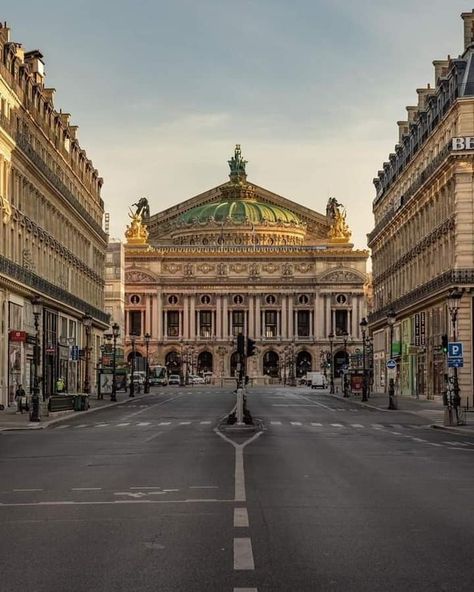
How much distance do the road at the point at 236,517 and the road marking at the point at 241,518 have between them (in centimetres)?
3

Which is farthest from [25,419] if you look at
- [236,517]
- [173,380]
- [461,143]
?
[173,380]

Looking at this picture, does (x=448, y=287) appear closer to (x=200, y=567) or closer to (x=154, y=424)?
(x=154, y=424)

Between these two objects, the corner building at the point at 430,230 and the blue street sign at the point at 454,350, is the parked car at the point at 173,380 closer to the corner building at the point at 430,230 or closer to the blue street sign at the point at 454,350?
the corner building at the point at 430,230

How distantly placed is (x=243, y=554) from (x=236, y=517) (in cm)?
338

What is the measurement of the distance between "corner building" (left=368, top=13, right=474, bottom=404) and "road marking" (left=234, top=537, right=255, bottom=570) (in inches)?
2260

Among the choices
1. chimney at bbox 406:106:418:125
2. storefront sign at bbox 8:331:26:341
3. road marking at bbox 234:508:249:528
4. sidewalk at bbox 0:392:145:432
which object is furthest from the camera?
chimney at bbox 406:106:418:125

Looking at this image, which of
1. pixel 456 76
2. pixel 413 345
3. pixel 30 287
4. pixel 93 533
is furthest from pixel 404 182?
pixel 93 533

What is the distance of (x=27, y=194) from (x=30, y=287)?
5874 mm

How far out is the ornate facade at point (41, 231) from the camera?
211 feet

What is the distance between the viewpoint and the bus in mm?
166000

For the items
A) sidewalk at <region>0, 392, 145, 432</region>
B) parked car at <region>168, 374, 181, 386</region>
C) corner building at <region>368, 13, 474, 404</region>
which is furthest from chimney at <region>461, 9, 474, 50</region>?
parked car at <region>168, 374, 181, 386</region>

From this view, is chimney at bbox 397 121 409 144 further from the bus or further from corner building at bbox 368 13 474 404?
the bus

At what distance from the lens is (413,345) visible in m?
89.4

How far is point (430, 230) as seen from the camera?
82.1 metres
